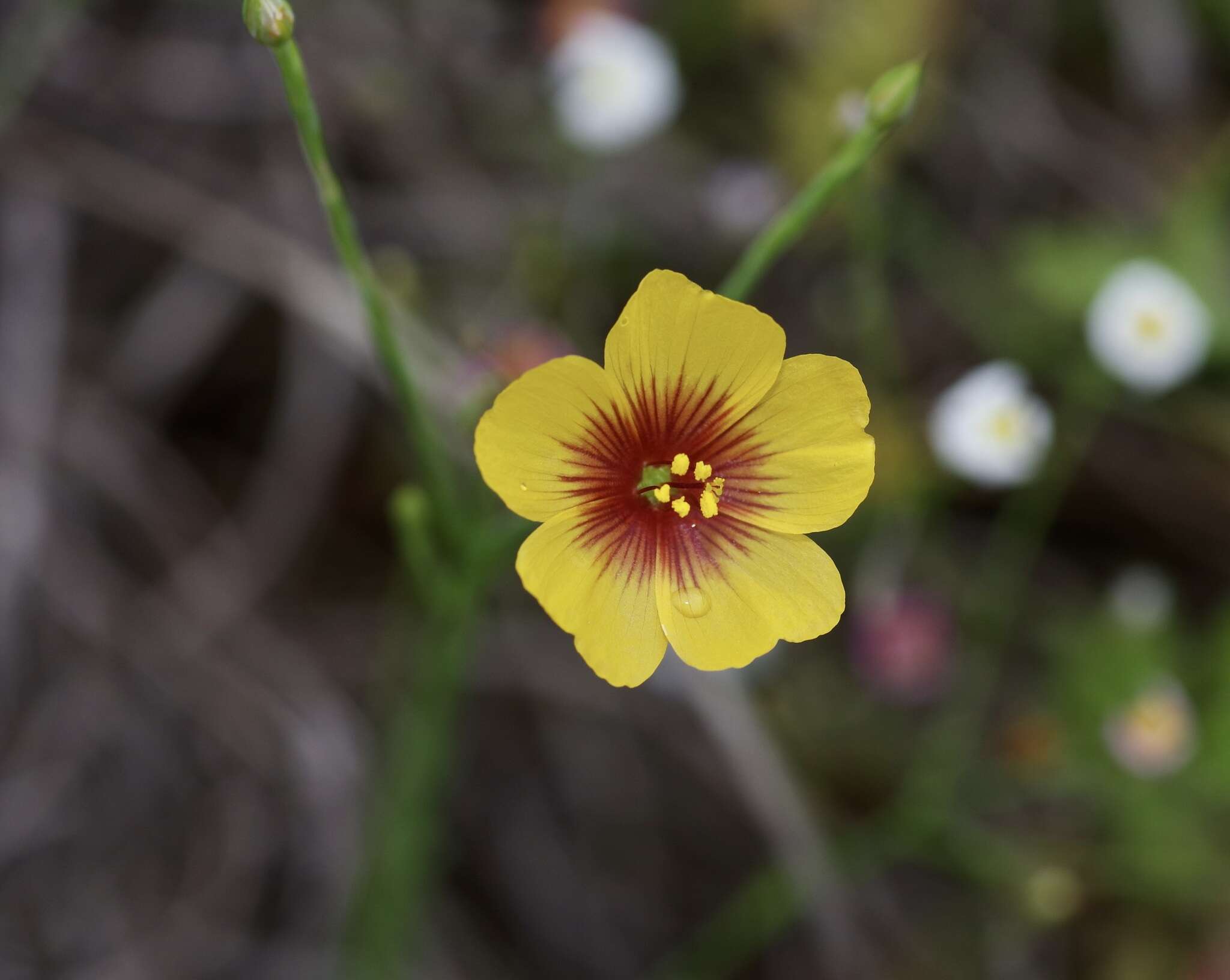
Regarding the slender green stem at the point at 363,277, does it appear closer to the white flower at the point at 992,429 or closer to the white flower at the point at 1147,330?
the white flower at the point at 992,429

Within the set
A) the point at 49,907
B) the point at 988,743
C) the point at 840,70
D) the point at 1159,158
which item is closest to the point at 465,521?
the point at 49,907

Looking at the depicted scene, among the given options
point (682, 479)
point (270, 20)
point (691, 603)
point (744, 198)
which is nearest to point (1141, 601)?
point (744, 198)

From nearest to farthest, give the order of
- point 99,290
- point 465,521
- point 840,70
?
point 465,521 → point 99,290 → point 840,70

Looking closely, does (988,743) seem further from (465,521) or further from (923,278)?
(465,521)

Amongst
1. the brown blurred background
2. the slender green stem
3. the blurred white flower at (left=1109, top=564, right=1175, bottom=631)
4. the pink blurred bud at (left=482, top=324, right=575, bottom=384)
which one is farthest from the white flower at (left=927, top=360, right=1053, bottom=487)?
the slender green stem

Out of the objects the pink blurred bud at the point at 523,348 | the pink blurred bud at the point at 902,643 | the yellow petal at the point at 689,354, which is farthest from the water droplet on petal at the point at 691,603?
the pink blurred bud at the point at 902,643
